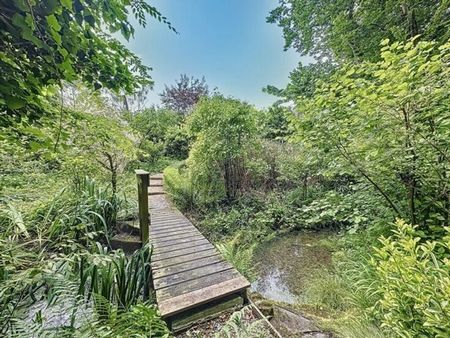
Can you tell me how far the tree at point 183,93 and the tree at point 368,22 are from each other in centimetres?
933

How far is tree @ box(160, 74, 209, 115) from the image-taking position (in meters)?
13.8

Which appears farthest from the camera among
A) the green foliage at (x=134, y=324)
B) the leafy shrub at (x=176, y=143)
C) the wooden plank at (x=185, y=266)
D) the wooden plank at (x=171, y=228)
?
the leafy shrub at (x=176, y=143)

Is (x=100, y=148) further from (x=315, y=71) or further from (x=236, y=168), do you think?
(x=315, y=71)

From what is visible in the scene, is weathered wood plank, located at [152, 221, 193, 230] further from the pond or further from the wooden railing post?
the pond

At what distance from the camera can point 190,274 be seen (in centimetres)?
237

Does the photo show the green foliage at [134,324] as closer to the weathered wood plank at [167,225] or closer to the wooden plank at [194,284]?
the wooden plank at [194,284]

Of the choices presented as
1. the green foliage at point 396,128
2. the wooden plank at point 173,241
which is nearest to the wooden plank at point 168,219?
the wooden plank at point 173,241

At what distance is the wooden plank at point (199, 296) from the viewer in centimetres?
186

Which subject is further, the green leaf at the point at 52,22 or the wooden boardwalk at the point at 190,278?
the wooden boardwalk at the point at 190,278

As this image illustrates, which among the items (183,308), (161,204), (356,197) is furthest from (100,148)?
(356,197)

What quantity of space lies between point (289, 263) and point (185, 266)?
248cm

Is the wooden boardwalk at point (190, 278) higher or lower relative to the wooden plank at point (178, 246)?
lower

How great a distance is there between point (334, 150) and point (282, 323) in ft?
5.85

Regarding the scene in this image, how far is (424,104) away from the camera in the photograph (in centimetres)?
165
